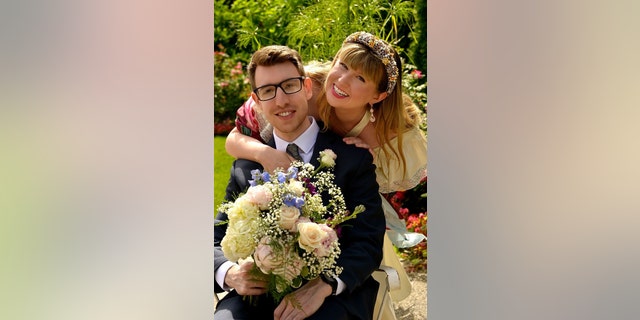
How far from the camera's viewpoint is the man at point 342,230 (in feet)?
10.1

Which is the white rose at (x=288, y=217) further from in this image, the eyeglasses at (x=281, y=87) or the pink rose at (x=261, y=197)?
the eyeglasses at (x=281, y=87)

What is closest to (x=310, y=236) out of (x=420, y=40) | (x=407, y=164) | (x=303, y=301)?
(x=303, y=301)

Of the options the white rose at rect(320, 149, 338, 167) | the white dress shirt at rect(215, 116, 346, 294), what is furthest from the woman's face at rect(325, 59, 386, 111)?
the white rose at rect(320, 149, 338, 167)

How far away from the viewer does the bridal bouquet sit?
9.45 feet

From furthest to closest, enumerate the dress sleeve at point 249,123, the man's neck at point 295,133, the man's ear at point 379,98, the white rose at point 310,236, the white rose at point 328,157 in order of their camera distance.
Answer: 1. the dress sleeve at point 249,123
2. the man's ear at point 379,98
3. the man's neck at point 295,133
4. the white rose at point 328,157
5. the white rose at point 310,236

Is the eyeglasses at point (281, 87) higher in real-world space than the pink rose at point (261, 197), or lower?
higher

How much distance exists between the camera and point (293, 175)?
3.06 metres

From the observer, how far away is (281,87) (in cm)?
342

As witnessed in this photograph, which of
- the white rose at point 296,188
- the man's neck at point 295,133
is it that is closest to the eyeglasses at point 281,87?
the man's neck at point 295,133

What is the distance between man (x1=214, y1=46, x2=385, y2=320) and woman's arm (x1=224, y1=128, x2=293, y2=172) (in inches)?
1.7

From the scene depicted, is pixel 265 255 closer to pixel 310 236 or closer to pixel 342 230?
pixel 310 236
